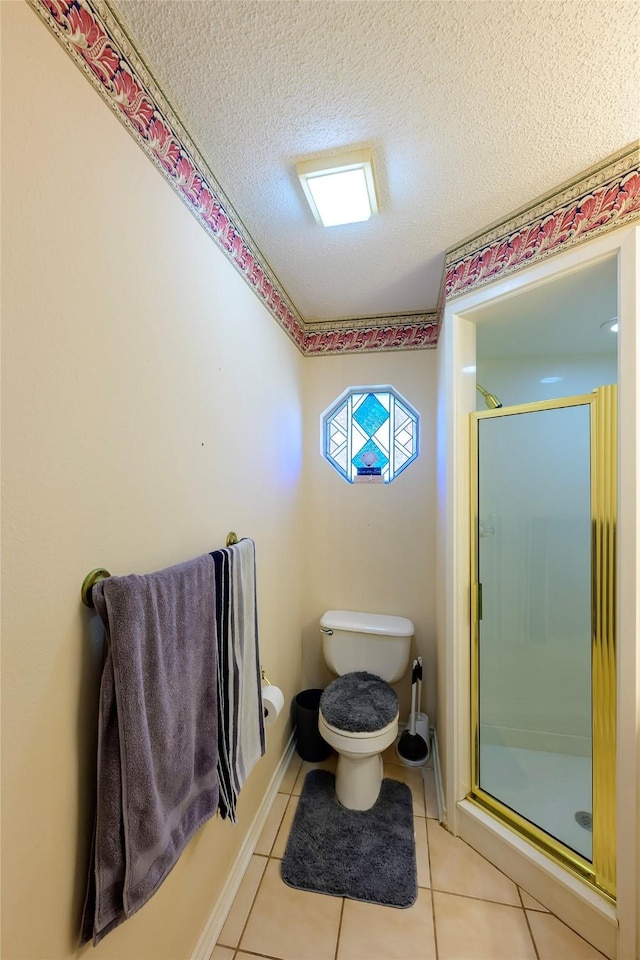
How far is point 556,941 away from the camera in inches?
44.1

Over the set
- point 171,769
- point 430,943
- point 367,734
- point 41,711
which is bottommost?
point 430,943

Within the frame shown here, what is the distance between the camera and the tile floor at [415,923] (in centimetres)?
109

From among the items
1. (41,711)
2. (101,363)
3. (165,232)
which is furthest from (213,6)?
(41,711)

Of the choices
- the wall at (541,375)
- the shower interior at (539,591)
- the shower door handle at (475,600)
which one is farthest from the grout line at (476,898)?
the wall at (541,375)

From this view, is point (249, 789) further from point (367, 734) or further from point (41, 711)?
point (41, 711)

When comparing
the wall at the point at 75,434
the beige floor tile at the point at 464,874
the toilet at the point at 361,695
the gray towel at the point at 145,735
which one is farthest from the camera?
the toilet at the point at 361,695

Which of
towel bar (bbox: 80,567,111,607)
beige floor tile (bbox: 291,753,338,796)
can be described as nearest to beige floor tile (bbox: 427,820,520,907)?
beige floor tile (bbox: 291,753,338,796)

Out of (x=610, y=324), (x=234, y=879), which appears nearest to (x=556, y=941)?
(x=234, y=879)

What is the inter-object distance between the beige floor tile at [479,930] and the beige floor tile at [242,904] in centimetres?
61

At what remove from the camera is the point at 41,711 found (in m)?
0.60

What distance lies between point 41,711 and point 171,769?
1.15ft

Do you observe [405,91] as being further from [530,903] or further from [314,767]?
[314,767]

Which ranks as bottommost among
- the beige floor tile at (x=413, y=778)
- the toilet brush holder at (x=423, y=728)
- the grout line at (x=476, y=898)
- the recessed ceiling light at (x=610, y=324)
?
the beige floor tile at (x=413, y=778)

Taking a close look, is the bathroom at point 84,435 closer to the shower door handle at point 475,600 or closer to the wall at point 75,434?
the wall at point 75,434
